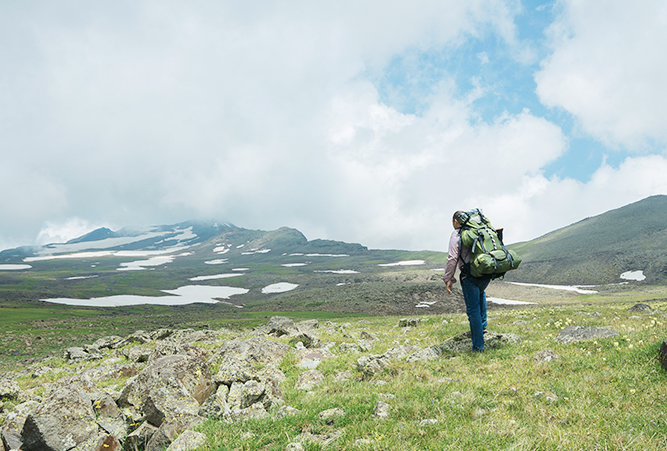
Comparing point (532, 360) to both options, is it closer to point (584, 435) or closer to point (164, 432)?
point (584, 435)

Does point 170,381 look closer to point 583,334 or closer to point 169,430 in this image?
point 169,430

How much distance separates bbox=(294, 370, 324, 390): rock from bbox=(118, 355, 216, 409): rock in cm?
255

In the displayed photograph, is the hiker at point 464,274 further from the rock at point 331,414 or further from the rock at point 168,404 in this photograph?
the rock at point 168,404

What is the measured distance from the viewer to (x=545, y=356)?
9.03m

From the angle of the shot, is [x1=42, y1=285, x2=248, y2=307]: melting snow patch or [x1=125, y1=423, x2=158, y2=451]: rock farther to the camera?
[x1=42, y1=285, x2=248, y2=307]: melting snow patch

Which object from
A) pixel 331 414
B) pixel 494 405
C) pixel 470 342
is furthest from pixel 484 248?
pixel 331 414

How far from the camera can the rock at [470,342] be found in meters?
11.1

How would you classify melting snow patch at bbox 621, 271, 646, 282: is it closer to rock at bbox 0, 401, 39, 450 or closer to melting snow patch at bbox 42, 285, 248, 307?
melting snow patch at bbox 42, 285, 248, 307

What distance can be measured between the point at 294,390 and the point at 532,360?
21.6ft

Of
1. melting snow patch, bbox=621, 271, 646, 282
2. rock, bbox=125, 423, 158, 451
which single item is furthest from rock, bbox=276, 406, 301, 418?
melting snow patch, bbox=621, 271, 646, 282

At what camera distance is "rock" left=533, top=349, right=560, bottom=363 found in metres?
8.87

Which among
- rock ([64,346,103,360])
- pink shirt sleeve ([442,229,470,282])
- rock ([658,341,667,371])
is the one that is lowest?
rock ([64,346,103,360])

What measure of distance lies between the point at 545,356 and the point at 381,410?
17.6ft

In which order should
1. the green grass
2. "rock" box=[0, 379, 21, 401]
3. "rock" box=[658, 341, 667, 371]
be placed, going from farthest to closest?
1. "rock" box=[0, 379, 21, 401]
2. "rock" box=[658, 341, 667, 371]
3. the green grass
